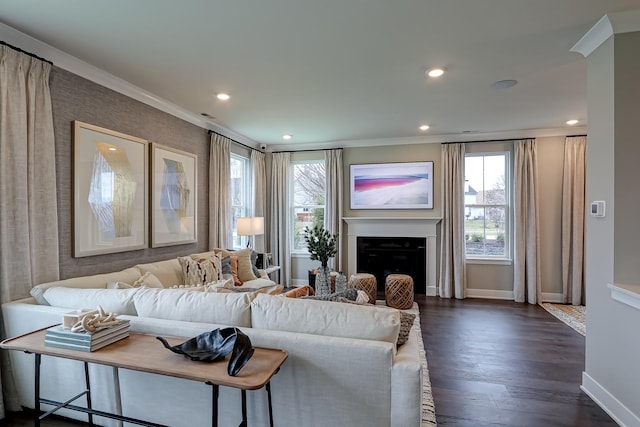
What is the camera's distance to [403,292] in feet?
15.1

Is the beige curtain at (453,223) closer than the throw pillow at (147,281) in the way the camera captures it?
No

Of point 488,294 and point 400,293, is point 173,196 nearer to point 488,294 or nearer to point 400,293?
point 400,293

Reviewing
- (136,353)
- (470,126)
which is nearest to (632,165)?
(470,126)

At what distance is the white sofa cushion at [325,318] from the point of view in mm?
1646

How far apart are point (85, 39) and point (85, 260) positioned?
1834 millimetres

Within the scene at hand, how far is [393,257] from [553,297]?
8.29 feet

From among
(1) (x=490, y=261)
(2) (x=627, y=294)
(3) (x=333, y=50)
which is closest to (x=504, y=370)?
(2) (x=627, y=294)

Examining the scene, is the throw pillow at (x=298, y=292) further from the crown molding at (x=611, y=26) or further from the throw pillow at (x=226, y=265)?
the crown molding at (x=611, y=26)

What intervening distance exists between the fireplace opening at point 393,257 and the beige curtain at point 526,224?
144cm

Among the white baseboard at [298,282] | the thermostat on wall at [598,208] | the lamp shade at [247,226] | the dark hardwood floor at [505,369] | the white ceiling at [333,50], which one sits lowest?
the dark hardwood floor at [505,369]

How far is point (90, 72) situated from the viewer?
2871 millimetres

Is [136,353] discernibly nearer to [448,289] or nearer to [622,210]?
[622,210]

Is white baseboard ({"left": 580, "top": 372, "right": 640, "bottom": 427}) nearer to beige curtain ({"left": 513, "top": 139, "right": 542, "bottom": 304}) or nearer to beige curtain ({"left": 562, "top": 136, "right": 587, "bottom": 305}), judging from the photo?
beige curtain ({"left": 513, "top": 139, "right": 542, "bottom": 304})

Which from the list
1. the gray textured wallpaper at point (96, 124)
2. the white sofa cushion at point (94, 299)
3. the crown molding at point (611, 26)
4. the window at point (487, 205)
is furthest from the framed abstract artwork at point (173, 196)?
the window at point (487, 205)
